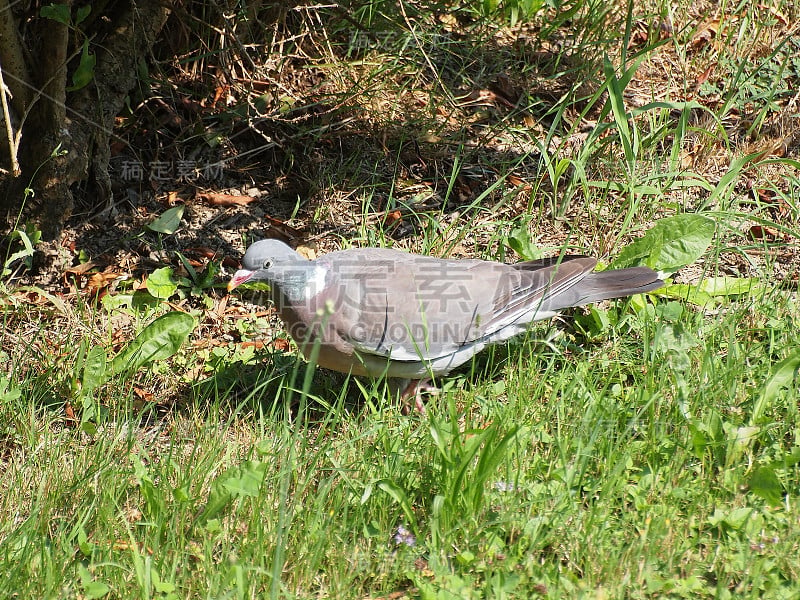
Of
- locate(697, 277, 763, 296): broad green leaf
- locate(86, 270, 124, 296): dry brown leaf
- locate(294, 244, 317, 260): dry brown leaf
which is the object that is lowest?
locate(86, 270, 124, 296): dry brown leaf

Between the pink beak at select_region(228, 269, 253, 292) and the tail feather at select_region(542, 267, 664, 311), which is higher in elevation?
the tail feather at select_region(542, 267, 664, 311)

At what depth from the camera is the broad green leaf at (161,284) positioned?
4.31 meters

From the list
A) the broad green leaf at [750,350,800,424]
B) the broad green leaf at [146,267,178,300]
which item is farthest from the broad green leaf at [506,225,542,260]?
the broad green leaf at [146,267,178,300]

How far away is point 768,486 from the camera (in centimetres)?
286

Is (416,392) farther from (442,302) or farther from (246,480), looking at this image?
(246,480)

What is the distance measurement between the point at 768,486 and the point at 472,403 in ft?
A: 3.65

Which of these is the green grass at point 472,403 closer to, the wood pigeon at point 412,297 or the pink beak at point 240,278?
the wood pigeon at point 412,297

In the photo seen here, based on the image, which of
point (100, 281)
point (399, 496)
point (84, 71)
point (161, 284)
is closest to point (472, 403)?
point (399, 496)

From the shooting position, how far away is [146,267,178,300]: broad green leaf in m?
4.31

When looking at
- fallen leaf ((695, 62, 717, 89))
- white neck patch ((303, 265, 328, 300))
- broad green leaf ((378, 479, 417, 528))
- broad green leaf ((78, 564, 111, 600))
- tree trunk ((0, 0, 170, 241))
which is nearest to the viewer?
broad green leaf ((78, 564, 111, 600))

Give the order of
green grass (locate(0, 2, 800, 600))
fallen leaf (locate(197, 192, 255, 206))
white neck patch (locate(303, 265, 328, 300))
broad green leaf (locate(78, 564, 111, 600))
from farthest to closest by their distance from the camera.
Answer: fallen leaf (locate(197, 192, 255, 206))
white neck patch (locate(303, 265, 328, 300))
green grass (locate(0, 2, 800, 600))
broad green leaf (locate(78, 564, 111, 600))

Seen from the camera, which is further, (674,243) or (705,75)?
(705,75)

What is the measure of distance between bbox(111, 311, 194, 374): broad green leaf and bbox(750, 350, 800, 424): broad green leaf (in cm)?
226

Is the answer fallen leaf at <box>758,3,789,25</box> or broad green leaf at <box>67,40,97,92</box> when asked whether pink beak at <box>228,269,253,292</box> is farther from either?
fallen leaf at <box>758,3,789,25</box>
